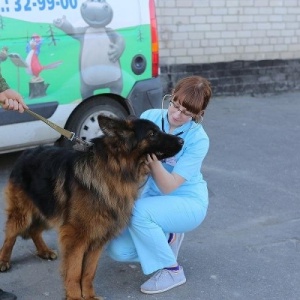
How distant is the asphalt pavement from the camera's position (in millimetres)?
4137

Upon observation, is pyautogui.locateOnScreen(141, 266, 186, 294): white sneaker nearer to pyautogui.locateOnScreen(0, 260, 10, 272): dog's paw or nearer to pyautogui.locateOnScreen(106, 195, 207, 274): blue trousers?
pyautogui.locateOnScreen(106, 195, 207, 274): blue trousers

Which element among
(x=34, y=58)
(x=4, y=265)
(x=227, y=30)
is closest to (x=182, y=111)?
(x=4, y=265)

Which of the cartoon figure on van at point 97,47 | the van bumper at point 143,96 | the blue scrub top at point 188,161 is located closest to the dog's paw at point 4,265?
the blue scrub top at point 188,161

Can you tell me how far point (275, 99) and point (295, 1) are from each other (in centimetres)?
217

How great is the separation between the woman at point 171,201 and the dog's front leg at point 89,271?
0.26 metres

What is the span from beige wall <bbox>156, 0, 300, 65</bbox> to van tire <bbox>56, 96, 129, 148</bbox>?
4.63 m

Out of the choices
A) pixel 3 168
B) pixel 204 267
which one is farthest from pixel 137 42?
pixel 204 267

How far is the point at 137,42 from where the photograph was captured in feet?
21.2

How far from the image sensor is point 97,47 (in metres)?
6.23

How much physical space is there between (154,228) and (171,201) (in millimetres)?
235

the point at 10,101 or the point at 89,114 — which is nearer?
the point at 10,101

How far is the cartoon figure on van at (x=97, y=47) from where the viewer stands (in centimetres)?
616

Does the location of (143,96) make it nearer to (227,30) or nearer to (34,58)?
Answer: (34,58)

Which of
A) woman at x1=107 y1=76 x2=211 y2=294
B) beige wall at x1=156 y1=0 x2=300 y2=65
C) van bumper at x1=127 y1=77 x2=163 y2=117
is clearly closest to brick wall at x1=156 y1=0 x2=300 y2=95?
beige wall at x1=156 y1=0 x2=300 y2=65
